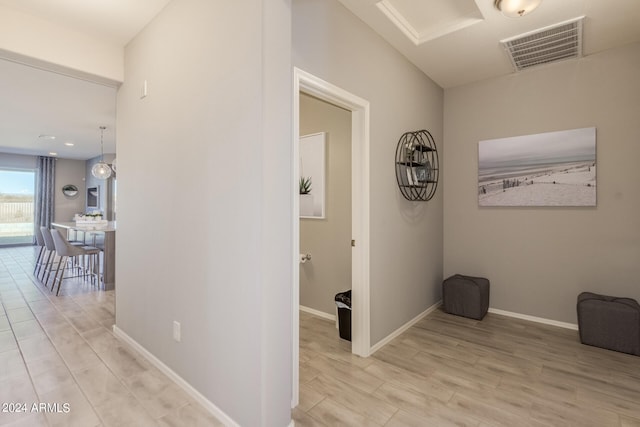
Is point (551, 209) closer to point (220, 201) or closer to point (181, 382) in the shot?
point (220, 201)

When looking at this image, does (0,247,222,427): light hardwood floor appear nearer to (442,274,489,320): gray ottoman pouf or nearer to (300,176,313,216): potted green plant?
(300,176,313,216): potted green plant

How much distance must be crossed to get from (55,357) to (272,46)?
9.07 feet

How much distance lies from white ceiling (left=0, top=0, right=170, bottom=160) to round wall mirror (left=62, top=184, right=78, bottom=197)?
1252 mm

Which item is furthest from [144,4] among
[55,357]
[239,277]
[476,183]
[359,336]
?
[476,183]

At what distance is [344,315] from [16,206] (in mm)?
10503

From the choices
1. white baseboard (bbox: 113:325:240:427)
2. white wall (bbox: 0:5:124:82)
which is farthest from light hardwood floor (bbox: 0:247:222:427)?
white wall (bbox: 0:5:124:82)

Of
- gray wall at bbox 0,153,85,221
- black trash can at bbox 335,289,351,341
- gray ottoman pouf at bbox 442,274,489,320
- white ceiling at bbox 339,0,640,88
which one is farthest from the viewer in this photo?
gray wall at bbox 0,153,85,221

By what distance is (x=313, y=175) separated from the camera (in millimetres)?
3410

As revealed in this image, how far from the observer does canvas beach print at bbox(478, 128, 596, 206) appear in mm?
2986

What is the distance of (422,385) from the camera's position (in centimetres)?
211

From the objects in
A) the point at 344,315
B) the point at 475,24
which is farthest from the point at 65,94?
the point at 475,24

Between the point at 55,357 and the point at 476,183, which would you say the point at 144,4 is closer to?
the point at 55,357

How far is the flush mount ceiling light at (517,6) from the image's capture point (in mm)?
2041

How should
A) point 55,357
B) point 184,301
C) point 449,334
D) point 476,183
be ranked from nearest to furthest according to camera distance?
point 184,301, point 55,357, point 449,334, point 476,183
